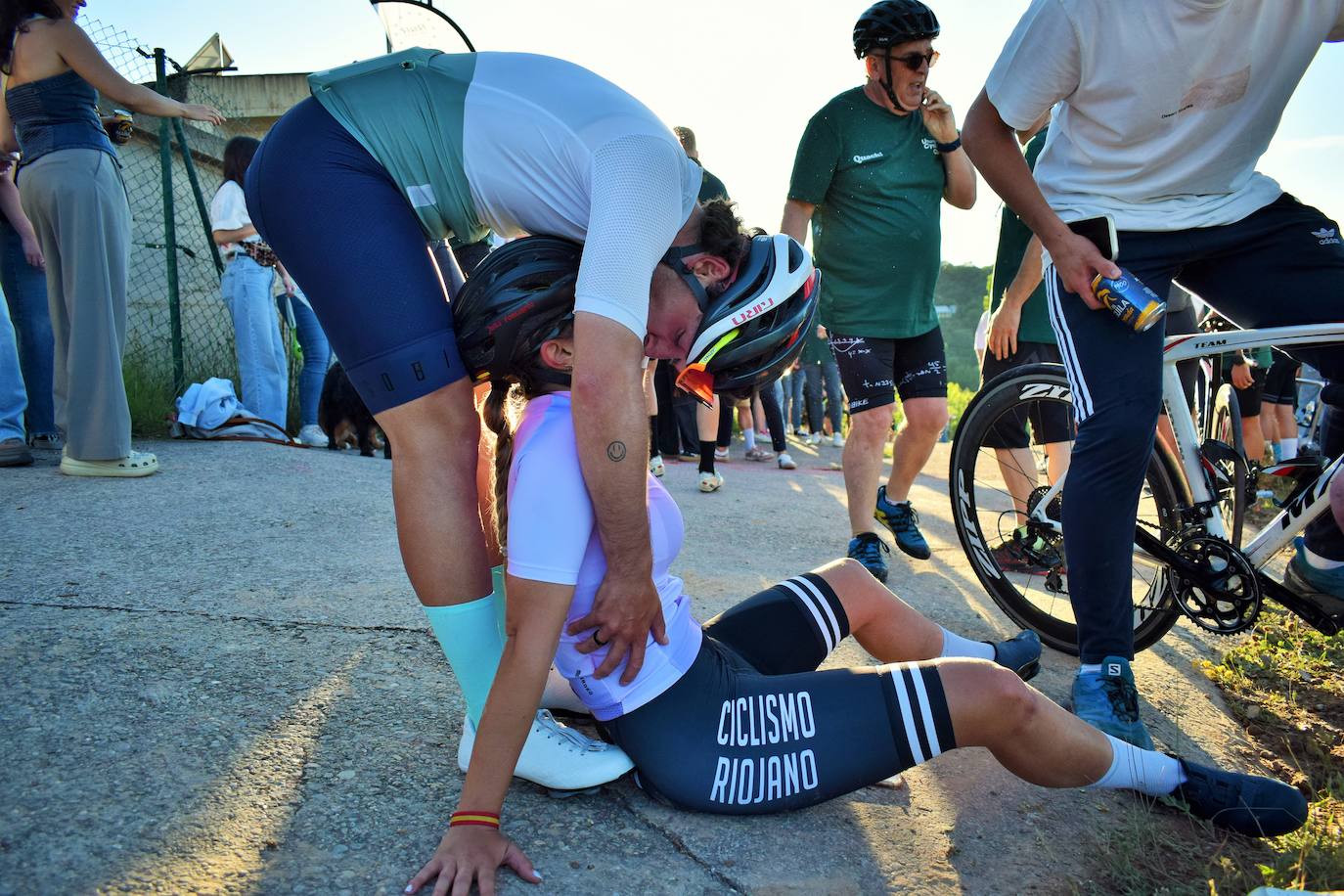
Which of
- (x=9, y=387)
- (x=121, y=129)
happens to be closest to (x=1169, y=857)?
(x=9, y=387)

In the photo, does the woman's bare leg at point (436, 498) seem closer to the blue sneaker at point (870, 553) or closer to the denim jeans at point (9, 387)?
the blue sneaker at point (870, 553)

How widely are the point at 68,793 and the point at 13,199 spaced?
4138mm

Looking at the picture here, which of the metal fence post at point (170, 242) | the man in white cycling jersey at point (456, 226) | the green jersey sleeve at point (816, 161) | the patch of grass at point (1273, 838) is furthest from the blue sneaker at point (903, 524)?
the metal fence post at point (170, 242)

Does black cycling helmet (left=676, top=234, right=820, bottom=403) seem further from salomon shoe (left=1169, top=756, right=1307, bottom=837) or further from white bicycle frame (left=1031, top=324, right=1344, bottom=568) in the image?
salomon shoe (left=1169, top=756, right=1307, bottom=837)

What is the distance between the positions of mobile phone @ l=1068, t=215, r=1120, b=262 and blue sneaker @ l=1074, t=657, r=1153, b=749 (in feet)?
3.26

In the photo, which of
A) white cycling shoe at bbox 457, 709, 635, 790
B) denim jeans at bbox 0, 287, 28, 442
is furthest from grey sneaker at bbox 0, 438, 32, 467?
white cycling shoe at bbox 457, 709, 635, 790

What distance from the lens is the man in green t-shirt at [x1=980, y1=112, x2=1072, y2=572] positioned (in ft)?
11.1

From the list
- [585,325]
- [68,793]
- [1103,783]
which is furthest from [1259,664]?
[68,793]

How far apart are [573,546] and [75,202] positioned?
3.59 meters

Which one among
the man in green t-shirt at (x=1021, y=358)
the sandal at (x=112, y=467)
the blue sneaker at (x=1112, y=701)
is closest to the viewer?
the blue sneaker at (x=1112, y=701)

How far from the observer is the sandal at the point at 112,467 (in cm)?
412

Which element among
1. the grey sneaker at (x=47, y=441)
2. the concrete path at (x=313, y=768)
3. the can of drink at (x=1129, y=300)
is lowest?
the grey sneaker at (x=47, y=441)

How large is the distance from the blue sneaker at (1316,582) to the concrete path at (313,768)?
41 cm

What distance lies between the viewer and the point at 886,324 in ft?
13.1
